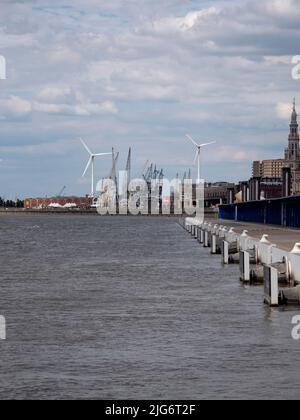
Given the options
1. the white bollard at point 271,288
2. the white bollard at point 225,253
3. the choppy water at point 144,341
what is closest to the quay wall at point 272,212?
the white bollard at point 225,253

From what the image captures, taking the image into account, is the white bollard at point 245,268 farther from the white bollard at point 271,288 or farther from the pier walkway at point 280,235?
the white bollard at point 271,288

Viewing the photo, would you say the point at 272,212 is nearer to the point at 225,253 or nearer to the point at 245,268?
the point at 225,253

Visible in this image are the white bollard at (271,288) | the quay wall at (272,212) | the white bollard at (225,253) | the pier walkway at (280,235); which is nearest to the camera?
the white bollard at (271,288)

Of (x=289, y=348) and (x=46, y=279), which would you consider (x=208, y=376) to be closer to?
(x=289, y=348)

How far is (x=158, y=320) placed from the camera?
34.7 metres

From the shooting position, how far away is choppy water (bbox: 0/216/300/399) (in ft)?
76.0

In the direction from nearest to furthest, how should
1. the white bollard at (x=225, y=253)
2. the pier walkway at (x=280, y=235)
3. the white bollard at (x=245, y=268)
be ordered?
the white bollard at (x=245, y=268) < the pier walkway at (x=280, y=235) < the white bollard at (x=225, y=253)

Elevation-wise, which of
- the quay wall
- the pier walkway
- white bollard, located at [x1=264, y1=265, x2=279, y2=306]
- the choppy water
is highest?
the quay wall

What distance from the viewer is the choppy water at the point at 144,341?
2317 cm

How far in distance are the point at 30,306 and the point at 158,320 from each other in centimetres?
721

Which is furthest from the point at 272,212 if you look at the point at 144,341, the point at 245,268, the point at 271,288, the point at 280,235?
the point at 144,341

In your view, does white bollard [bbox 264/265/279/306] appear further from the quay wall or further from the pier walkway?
the quay wall

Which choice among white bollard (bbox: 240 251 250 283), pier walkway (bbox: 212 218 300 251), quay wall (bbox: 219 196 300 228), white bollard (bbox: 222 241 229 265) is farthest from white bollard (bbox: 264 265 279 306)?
quay wall (bbox: 219 196 300 228)
